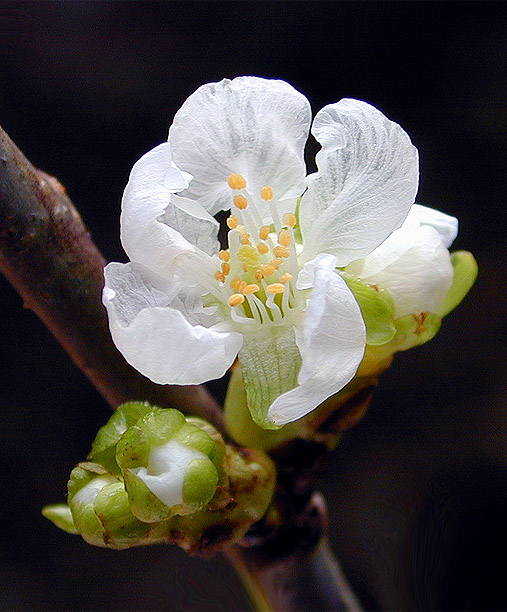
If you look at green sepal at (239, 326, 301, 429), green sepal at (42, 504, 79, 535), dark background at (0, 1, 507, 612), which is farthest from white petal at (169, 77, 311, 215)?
dark background at (0, 1, 507, 612)

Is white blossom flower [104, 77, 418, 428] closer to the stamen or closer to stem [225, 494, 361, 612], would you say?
the stamen

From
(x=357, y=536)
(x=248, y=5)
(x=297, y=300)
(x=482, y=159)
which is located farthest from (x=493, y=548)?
(x=248, y=5)

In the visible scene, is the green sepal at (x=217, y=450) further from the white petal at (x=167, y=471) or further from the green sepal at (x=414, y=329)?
the green sepal at (x=414, y=329)

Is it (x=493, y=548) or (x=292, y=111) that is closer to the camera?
(x=292, y=111)

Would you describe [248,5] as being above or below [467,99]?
above

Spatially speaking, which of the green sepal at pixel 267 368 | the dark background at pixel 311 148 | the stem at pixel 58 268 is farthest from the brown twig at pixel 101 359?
the dark background at pixel 311 148

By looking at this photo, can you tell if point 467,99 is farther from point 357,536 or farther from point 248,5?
point 357,536

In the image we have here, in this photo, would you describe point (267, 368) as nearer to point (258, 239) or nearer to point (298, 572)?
point (258, 239)
